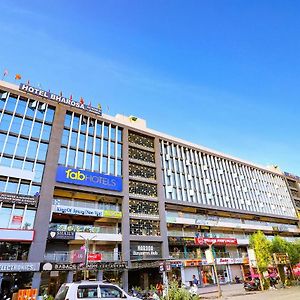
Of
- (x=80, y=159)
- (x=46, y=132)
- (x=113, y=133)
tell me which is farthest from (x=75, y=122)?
(x=113, y=133)

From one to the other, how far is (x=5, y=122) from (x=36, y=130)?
151 inches

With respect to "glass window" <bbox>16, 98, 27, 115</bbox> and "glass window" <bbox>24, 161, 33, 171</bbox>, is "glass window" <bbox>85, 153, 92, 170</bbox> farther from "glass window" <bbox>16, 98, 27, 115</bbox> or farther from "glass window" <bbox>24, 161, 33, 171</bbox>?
"glass window" <bbox>16, 98, 27, 115</bbox>

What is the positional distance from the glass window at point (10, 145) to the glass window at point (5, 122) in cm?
126

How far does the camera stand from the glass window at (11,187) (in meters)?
30.8

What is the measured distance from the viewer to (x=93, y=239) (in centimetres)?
3478

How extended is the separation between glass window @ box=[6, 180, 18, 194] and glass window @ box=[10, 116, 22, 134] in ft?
22.3

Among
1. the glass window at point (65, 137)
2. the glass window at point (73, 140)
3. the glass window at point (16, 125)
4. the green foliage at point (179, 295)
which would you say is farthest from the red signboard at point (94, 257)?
the green foliage at point (179, 295)

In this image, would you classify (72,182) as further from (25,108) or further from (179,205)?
(179,205)

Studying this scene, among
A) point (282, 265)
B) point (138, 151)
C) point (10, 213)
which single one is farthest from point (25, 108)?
point (282, 265)

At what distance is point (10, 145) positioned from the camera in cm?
3284

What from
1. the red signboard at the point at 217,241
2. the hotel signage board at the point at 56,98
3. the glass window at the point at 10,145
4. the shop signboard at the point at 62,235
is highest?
the hotel signage board at the point at 56,98

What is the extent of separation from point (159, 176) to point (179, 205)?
6.43m

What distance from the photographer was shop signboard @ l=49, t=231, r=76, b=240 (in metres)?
32.0

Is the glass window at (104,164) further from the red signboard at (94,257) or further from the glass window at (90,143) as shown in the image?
the red signboard at (94,257)
